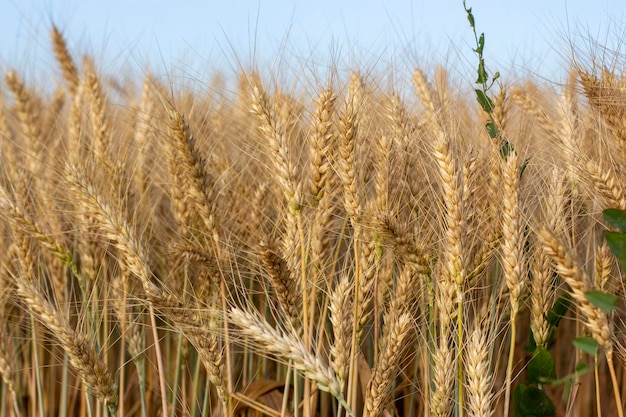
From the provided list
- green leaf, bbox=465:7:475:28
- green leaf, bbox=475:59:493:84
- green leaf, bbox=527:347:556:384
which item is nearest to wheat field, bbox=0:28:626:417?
green leaf, bbox=527:347:556:384

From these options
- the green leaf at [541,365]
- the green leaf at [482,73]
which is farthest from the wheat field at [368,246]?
the green leaf at [482,73]

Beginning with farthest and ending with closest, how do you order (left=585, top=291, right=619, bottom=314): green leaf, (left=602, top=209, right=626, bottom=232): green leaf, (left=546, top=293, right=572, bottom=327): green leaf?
A: 1. (left=546, top=293, right=572, bottom=327): green leaf
2. (left=602, top=209, right=626, bottom=232): green leaf
3. (left=585, top=291, right=619, bottom=314): green leaf

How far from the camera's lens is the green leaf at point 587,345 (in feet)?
4.25

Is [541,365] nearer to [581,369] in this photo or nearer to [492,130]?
[581,369]

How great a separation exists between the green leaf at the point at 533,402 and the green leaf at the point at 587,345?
343 millimetres

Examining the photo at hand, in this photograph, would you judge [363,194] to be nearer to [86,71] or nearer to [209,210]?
[209,210]

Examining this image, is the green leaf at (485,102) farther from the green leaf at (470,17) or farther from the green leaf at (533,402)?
the green leaf at (533,402)

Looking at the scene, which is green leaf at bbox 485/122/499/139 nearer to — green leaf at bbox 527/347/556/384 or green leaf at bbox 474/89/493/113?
green leaf at bbox 474/89/493/113

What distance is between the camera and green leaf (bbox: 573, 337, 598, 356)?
51.1 inches

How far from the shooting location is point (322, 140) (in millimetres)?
1730

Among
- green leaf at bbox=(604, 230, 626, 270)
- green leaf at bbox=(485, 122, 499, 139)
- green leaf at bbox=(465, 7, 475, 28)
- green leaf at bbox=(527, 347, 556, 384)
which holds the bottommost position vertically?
green leaf at bbox=(527, 347, 556, 384)

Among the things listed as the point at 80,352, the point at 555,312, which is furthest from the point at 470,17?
the point at 80,352

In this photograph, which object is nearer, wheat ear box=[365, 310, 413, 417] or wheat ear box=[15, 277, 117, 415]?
wheat ear box=[365, 310, 413, 417]

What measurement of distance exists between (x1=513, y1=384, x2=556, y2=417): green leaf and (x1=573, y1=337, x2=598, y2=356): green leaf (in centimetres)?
34
